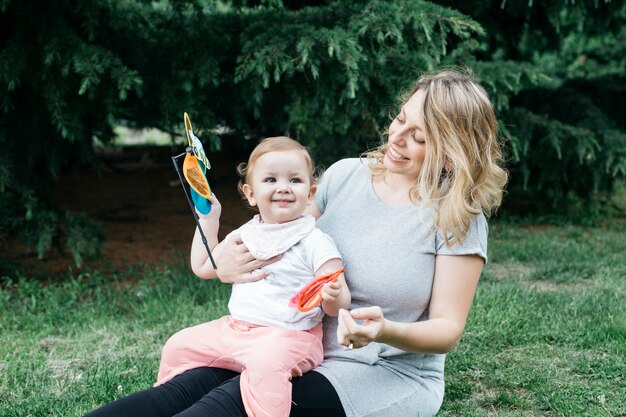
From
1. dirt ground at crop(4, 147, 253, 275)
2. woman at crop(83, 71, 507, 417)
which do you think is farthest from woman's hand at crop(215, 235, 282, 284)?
dirt ground at crop(4, 147, 253, 275)

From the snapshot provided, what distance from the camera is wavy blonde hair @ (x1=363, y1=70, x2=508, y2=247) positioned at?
2.28 meters

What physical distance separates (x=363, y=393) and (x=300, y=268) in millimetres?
402

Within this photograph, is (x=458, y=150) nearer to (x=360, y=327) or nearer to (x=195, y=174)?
(x=360, y=327)

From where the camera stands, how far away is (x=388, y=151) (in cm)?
244

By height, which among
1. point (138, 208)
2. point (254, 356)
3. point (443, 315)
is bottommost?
point (138, 208)

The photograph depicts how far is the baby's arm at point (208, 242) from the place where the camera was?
2.52 m

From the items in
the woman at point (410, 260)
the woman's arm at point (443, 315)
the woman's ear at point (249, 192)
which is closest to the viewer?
the woman's arm at point (443, 315)

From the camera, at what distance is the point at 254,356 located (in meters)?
2.15

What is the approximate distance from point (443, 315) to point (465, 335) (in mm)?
1333

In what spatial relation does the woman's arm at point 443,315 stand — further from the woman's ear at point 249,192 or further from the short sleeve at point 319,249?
the woman's ear at point 249,192

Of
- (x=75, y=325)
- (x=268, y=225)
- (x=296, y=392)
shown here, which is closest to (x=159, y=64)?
(x=75, y=325)

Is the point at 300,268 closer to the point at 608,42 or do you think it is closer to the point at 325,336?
the point at 325,336

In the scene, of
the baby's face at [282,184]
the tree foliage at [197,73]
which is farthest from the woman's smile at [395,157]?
the tree foliage at [197,73]

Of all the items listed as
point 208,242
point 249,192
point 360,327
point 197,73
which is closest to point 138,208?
point 197,73
